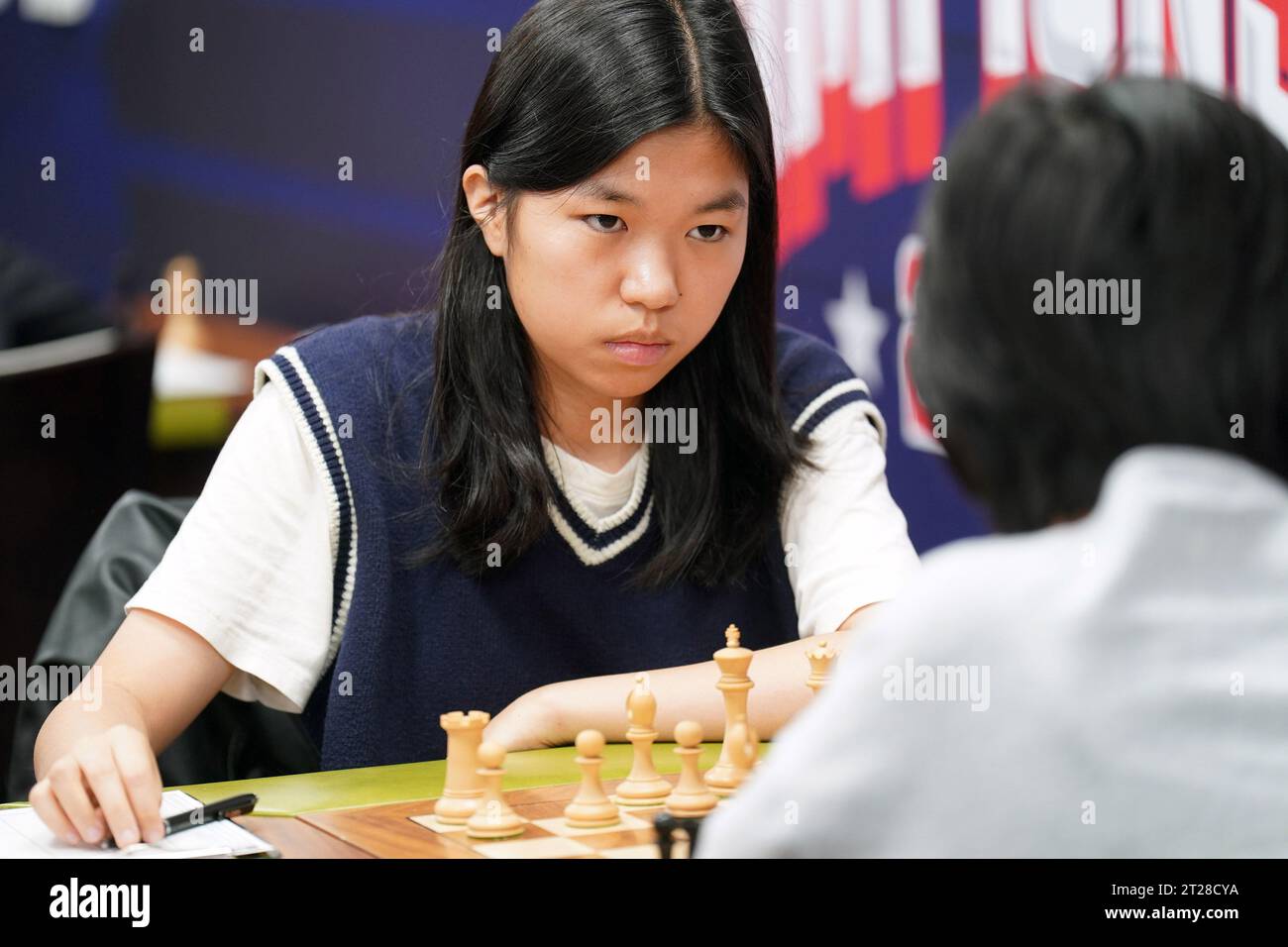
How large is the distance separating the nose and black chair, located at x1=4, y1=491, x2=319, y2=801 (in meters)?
0.71

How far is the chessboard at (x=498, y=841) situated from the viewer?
115cm

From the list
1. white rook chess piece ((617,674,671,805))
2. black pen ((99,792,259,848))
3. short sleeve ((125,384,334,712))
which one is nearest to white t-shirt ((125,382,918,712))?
short sleeve ((125,384,334,712))

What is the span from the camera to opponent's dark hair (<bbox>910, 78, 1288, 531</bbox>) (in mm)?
843

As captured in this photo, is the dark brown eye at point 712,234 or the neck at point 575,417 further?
the neck at point 575,417

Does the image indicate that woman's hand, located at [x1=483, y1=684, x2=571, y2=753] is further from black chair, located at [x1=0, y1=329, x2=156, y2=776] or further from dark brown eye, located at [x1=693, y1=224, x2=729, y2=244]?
black chair, located at [x1=0, y1=329, x2=156, y2=776]

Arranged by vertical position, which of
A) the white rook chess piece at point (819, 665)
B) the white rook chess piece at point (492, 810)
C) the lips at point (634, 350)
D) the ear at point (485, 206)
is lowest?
the white rook chess piece at point (492, 810)

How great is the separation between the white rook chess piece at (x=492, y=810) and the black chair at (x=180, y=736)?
2.15 feet

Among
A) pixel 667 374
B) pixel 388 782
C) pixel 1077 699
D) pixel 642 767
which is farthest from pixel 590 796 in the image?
pixel 667 374

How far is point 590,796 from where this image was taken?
1.24 metres

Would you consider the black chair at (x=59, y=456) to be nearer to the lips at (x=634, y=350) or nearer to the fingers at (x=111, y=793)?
the lips at (x=634, y=350)

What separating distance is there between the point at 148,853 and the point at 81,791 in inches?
3.9

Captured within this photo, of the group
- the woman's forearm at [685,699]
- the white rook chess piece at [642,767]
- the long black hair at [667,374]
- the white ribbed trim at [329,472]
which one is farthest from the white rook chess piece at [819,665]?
the white ribbed trim at [329,472]

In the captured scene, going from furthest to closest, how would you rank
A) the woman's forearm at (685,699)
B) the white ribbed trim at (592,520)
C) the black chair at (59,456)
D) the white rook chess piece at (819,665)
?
the black chair at (59,456)
the white ribbed trim at (592,520)
the woman's forearm at (685,699)
the white rook chess piece at (819,665)

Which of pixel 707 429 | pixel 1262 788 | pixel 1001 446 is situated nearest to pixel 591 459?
pixel 707 429
